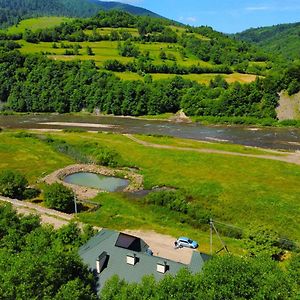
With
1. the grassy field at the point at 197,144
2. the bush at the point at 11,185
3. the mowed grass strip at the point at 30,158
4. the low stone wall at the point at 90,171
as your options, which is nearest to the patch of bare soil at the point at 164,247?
the low stone wall at the point at 90,171

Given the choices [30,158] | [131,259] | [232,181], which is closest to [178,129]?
[30,158]

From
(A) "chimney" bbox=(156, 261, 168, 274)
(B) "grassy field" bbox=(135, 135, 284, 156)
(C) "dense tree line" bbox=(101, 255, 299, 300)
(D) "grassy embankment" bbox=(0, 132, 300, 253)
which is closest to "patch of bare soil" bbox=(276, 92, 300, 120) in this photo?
(B) "grassy field" bbox=(135, 135, 284, 156)

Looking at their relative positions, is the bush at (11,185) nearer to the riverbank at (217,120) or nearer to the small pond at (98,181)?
the small pond at (98,181)

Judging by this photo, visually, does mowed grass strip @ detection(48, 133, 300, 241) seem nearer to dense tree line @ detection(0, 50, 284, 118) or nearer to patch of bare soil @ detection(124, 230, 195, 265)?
patch of bare soil @ detection(124, 230, 195, 265)

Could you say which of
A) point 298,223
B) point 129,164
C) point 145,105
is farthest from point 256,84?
point 298,223

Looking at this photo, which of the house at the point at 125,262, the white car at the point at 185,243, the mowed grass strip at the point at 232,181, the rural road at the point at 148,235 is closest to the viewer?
the house at the point at 125,262

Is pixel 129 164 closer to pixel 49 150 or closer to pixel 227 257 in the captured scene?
pixel 49 150
